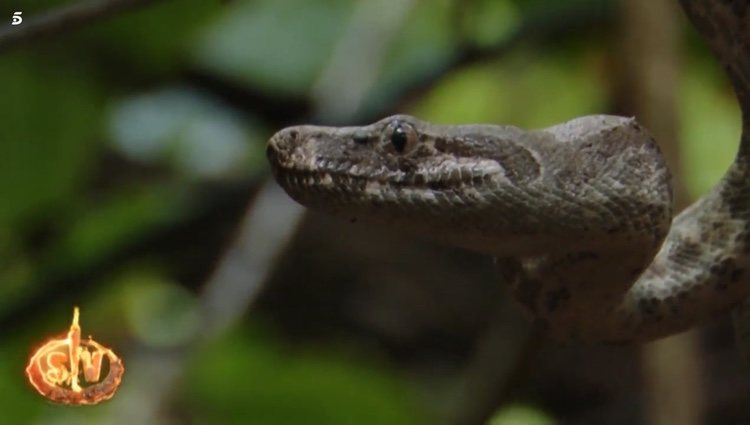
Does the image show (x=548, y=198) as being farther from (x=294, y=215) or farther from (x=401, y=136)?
(x=294, y=215)

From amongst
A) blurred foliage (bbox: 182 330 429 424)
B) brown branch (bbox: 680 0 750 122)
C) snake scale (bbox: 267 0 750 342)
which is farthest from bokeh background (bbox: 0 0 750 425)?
brown branch (bbox: 680 0 750 122)

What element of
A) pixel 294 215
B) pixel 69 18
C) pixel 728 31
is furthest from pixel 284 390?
pixel 728 31

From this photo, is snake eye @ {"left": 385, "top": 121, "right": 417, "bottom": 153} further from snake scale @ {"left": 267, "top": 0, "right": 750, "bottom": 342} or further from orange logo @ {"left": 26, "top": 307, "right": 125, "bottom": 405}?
orange logo @ {"left": 26, "top": 307, "right": 125, "bottom": 405}

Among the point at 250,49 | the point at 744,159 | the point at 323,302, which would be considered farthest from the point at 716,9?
the point at 323,302

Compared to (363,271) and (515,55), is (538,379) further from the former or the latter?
(515,55)

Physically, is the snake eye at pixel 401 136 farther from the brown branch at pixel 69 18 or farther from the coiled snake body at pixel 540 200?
the brown branch at pixel 69 18

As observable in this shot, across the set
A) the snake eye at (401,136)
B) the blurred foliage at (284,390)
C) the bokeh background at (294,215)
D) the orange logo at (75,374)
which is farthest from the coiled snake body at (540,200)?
the blurred foliage at (284,390)
